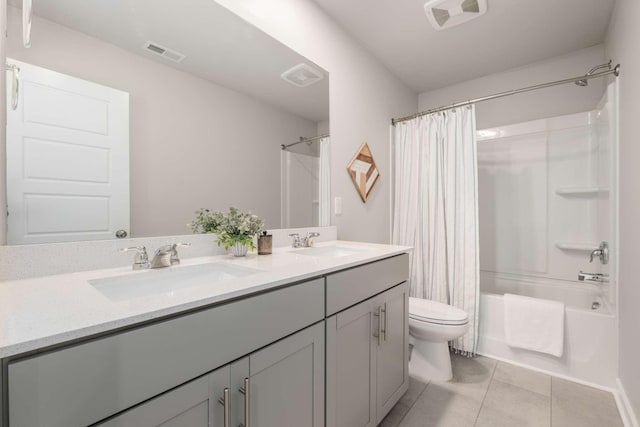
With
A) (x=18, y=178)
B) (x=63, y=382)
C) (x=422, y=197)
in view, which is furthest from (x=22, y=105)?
(x=422, y=197)

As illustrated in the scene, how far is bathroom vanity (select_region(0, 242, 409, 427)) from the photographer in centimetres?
51

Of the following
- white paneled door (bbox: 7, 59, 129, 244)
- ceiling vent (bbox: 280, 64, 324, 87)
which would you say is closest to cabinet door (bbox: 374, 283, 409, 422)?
white paneled door (bbox: 7, 59, 129, 244)

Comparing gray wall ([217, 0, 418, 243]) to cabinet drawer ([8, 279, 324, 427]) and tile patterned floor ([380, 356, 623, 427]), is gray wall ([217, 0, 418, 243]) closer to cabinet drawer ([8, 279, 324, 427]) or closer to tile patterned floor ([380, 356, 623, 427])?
tile patterned floor ([380, 356, 623, 427])

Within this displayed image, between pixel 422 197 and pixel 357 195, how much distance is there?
1.98ft

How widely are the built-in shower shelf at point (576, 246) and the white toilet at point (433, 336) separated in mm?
1300

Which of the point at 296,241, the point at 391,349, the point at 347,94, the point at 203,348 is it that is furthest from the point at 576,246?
the point at 203,348

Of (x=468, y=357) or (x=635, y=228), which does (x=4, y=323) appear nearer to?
(x=635, y=228)

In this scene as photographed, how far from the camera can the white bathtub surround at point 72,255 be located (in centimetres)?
87

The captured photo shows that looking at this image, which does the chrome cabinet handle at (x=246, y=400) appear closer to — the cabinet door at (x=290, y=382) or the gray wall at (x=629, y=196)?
the cabinet door at (x=290, y=382)

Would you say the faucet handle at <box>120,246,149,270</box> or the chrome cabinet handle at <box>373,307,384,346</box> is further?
the chrome cabinet handle at <box>373,307,384,346</box>

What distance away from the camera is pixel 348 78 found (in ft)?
6.97

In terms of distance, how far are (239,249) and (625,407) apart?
218cm

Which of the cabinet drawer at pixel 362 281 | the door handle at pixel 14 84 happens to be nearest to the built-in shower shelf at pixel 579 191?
the cabinet drawer at pixel 362 281

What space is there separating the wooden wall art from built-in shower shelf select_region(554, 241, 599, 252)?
5.56ft
